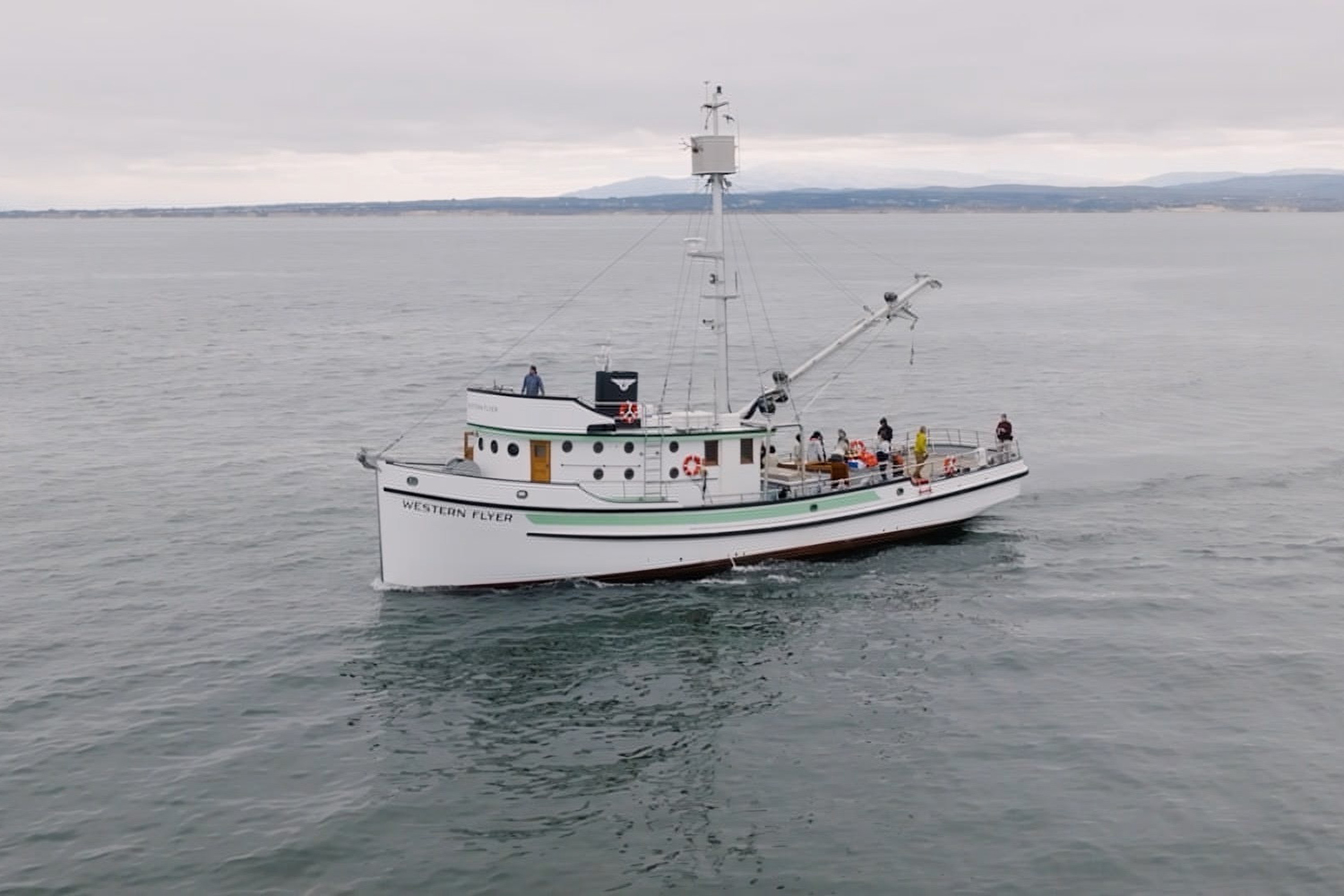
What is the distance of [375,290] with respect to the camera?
5300 inches

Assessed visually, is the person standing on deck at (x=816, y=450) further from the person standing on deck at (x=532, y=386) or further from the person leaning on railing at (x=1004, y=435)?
the person standing on deck at (x=532, y=386)

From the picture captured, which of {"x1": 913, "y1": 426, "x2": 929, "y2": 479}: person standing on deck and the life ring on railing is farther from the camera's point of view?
{"x1": 913, "y1": 426, "x2": 929, "y2": 479}: person standing on deck

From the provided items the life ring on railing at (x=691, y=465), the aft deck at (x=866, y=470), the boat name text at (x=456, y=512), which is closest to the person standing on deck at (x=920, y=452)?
the aft deck at (x=866, y=470)

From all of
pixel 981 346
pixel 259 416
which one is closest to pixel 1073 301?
pixel 981 346

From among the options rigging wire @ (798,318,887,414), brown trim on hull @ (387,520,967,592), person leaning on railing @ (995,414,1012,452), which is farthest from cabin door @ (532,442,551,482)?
rigging wire @ (798,318,887,414)

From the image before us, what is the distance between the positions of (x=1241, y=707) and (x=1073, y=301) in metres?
94.7

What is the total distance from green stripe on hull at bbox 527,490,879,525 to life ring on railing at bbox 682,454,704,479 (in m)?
1.34

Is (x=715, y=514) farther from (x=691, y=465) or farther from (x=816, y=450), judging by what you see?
(x=816, y=450)

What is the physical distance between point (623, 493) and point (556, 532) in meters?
2.26

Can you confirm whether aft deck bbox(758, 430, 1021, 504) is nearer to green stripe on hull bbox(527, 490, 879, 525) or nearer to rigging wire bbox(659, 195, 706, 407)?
green stripe on hull bbox(527, 490, 879, 525)

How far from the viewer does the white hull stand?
107 feet

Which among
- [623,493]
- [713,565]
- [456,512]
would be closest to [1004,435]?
[713,565]

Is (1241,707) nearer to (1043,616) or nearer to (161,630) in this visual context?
(1043,616)

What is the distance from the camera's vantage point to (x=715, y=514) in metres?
34.4
